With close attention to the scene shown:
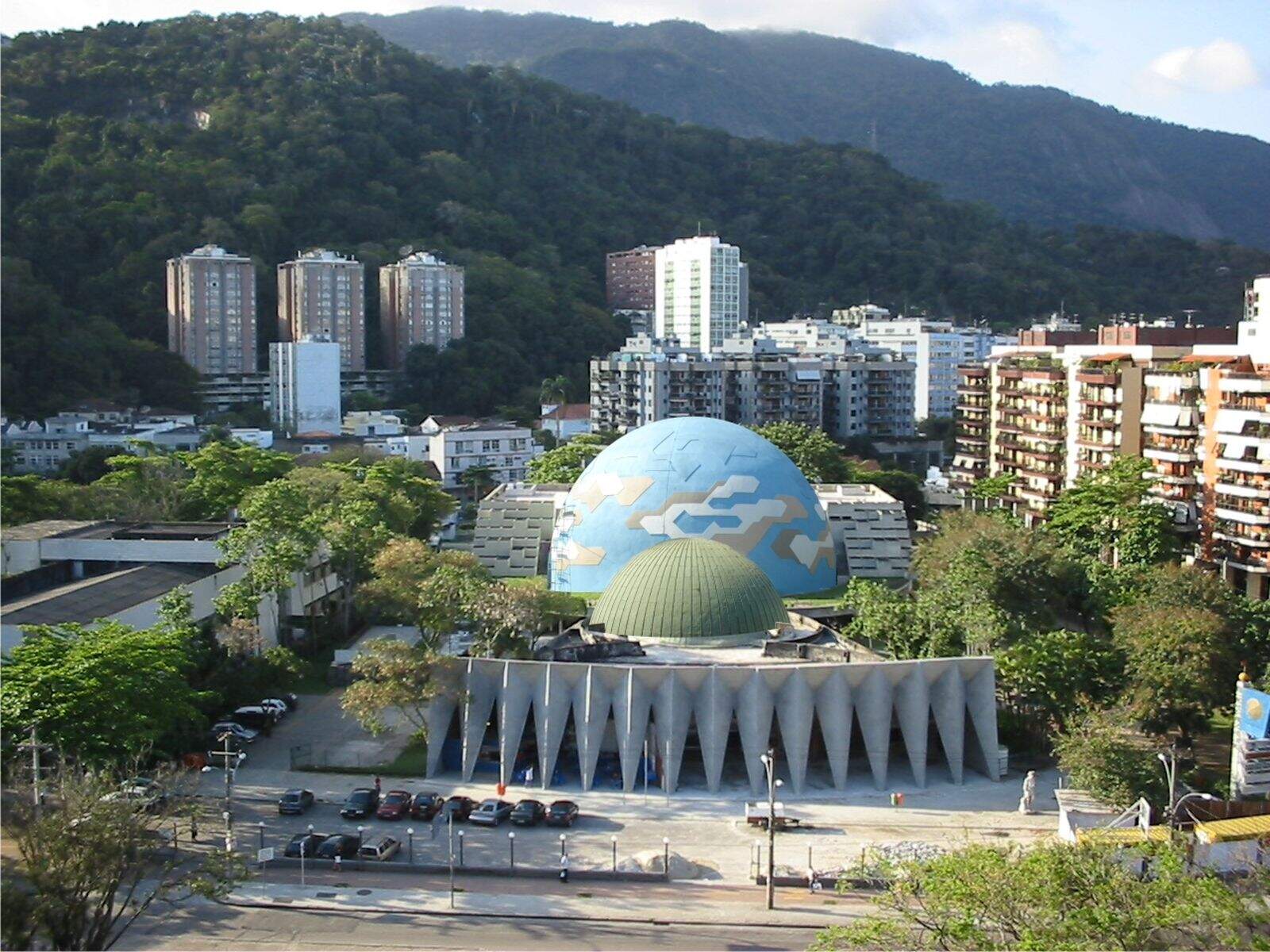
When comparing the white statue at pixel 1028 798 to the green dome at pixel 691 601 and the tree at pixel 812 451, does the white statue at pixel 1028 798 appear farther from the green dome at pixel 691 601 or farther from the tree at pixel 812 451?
the tree at pixel 812 451

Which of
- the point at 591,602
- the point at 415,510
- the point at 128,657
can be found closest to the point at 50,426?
the point at 415,510

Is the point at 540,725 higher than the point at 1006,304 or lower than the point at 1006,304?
lower

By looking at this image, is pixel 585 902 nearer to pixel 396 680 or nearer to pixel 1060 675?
pixel 396 680

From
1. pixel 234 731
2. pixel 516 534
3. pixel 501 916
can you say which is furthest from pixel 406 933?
pixel 516 534

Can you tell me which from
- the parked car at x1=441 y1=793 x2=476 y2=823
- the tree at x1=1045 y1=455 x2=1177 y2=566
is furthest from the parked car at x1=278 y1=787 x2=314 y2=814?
the tree at x1=1045 y1=455 x2=1177 y2=566

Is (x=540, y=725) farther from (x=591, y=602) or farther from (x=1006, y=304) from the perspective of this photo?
(x=1006, y=304)

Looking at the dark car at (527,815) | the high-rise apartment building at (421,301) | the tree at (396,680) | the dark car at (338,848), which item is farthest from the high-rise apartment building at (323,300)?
the dark car at (338,848)
